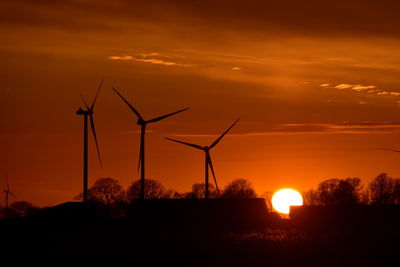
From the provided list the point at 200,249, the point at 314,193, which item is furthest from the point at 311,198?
the point at 200,249

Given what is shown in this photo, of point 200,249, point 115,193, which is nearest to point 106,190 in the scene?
point 115,193

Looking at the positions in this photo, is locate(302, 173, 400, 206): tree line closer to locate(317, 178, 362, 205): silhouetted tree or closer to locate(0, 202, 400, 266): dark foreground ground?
locate(317, 178, 362, 205): silhouetted tree

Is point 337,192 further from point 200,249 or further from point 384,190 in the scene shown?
point 200,249

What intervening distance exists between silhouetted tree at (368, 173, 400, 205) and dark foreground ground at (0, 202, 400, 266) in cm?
7783

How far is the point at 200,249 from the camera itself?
68875 millimetres

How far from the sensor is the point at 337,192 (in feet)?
562

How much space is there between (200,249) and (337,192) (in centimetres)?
10587

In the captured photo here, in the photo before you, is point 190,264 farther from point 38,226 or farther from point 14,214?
point 14,214

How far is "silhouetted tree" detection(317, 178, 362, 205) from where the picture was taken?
16788cm

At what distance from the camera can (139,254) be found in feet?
218

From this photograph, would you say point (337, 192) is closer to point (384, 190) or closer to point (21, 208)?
point (384, 190)

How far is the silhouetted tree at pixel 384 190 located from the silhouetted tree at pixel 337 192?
11.3 feet

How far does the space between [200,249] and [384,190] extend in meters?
113

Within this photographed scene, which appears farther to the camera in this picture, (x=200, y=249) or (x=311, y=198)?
(x=311, y=198)
